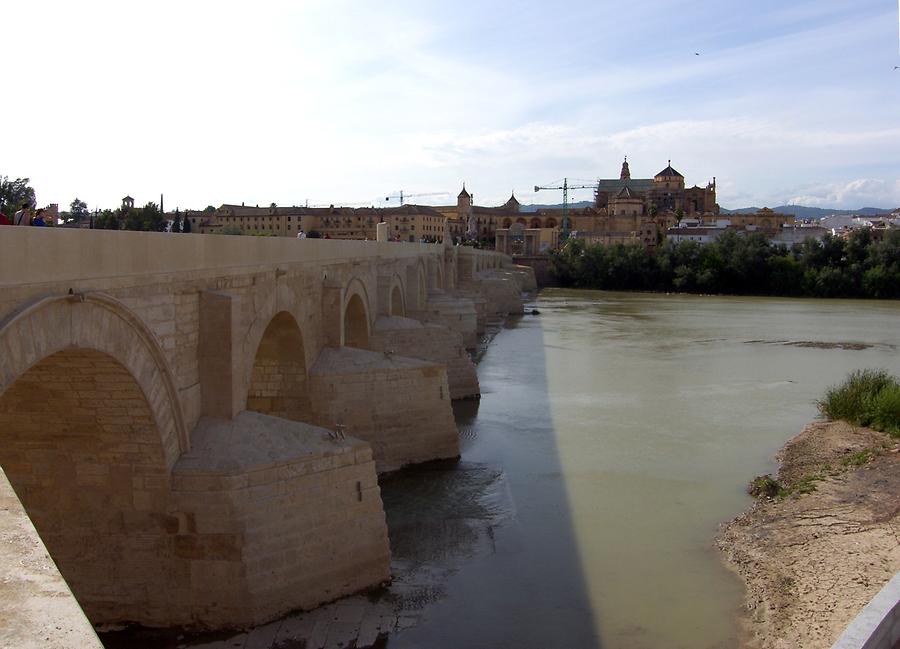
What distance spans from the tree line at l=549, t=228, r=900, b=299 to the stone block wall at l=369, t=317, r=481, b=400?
1490 inches

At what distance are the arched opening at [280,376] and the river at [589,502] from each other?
1.62m

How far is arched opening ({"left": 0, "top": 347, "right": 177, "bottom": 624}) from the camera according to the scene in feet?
21.8

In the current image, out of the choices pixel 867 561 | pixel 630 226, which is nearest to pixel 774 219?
pixel 630 226

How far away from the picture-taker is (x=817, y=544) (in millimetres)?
8734

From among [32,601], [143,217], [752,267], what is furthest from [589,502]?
[752,267]

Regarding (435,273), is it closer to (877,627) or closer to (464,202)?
(877,627)

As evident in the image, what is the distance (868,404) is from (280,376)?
9184 mm

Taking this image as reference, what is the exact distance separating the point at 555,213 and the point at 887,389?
302 ft

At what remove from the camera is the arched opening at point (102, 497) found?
6.65 m

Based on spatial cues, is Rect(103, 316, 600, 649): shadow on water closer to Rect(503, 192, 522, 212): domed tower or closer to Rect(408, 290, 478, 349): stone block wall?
Rect(408, 290, 478, 349): stone block wall

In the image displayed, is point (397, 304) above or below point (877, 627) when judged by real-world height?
above

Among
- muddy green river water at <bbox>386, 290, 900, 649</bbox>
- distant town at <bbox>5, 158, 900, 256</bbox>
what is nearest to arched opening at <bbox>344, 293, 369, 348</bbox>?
muddy green river water at <bbox>386, 290, 900, 649</bbox>

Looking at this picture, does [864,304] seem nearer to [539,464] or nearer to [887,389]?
[887,389]

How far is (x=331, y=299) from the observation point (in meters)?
12.6
